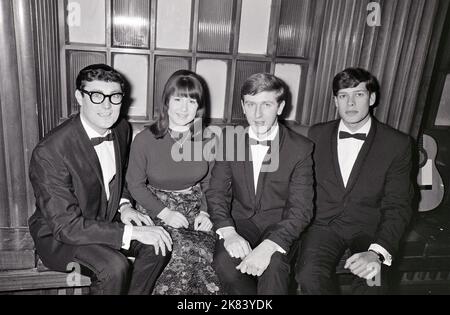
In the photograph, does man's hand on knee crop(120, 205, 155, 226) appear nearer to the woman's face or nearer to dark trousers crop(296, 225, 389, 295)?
the woman's face

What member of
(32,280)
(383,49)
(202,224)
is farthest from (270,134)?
(32,280)

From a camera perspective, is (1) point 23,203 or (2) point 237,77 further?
(2) point 237,77

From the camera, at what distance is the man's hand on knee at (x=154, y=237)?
7.35 ft

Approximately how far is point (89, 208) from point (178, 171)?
0.65 meters

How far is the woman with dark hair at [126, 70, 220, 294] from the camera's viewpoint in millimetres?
2438

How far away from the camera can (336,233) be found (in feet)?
8.45

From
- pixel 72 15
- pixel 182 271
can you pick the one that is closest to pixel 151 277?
pixel 182 271

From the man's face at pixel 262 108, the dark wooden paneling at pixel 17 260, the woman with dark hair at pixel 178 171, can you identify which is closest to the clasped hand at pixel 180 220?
the woman with dark hair at pixel 178 171

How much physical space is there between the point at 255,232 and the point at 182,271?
1.87 feet

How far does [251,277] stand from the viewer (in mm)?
2242

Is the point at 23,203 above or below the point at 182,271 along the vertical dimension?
above

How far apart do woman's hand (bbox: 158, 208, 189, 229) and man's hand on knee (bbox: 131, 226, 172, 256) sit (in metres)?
0.14

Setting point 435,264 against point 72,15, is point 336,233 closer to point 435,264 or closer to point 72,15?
point 435,264

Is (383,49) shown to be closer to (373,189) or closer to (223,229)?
(373,189)
